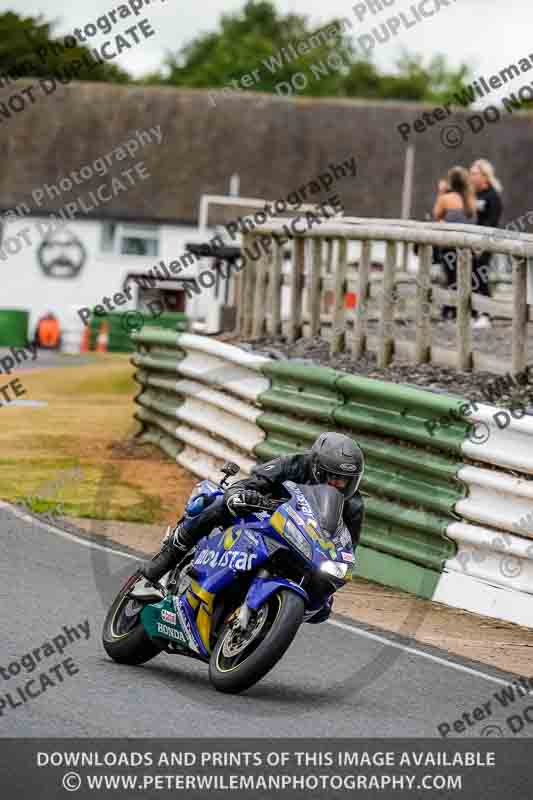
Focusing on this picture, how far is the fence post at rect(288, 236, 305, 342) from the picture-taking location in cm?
1616

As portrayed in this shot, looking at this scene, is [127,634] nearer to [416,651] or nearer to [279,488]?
[279,488]

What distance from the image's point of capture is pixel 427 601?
10805 millimetres

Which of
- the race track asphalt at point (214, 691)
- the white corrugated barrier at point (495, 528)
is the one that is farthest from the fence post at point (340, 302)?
the race track asphalt at point (214, 691)

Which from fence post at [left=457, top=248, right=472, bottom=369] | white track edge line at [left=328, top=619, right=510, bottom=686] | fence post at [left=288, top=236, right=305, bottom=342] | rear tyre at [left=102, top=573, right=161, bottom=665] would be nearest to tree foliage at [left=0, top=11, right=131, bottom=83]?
fence post at [left=288, top=236, right=305, bottom=342]

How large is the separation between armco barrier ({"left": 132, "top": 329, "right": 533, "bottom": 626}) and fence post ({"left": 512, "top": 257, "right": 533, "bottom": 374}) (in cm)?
105

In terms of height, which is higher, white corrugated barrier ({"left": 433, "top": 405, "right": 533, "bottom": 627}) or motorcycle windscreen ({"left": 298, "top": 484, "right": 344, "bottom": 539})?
motorcycle windscreen ({"left": 298, "top": 484, "right": 344, "bottom": 539})

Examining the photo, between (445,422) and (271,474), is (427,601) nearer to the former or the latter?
(445,422)

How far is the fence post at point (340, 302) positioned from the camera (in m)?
14.8

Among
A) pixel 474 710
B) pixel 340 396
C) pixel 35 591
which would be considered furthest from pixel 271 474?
pixel 340 396

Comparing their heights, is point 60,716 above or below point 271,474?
below

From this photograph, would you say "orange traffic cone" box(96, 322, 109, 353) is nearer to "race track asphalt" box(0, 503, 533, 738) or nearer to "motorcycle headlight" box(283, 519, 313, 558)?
"race track asphalt" box(0, 503, 533, 738)

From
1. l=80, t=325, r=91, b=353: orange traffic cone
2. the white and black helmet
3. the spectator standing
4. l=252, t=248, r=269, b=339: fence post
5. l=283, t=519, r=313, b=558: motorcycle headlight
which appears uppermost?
the spectator standing

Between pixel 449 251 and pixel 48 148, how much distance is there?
125ft

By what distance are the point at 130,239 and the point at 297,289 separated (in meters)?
37.0
